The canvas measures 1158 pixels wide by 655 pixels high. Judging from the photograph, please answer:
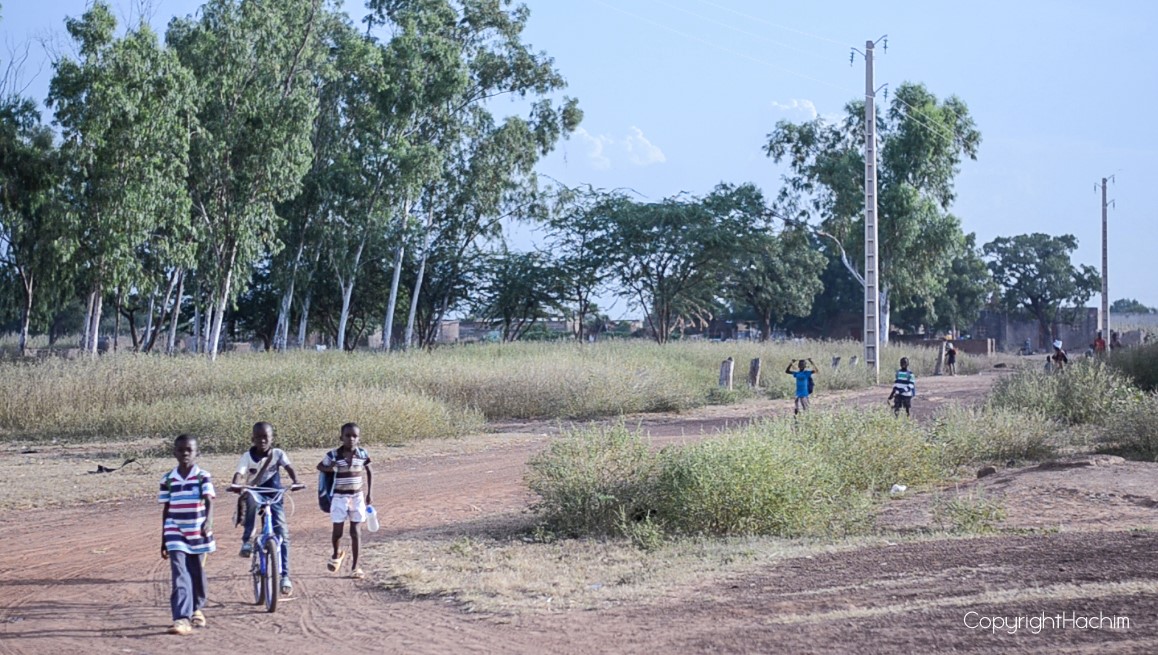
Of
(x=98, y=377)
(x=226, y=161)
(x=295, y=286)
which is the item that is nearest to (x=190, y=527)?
(x=98, y=377)

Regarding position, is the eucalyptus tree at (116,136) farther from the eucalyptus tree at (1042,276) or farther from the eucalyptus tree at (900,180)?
the eucalyptus tree at (1042,276)

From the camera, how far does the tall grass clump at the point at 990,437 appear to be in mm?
14805

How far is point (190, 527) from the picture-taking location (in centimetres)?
761

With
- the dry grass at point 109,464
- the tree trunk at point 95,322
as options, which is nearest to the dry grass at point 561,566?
the dry grass at point 109,464

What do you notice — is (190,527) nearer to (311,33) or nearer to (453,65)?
(311,33)

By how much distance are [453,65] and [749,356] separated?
14.9 meters

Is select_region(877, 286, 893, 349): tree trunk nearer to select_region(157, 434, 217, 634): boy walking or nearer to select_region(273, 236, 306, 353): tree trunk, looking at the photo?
select_region(273, 236, 306, 353): tree trunk

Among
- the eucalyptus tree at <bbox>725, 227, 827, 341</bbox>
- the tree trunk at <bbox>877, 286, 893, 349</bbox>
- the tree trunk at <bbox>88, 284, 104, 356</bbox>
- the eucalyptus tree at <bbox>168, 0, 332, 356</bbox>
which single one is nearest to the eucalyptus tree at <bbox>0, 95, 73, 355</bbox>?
the tree trunk at <bbox>88, 284, 104, 356</bbox>

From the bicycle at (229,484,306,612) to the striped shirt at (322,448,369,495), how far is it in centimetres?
76

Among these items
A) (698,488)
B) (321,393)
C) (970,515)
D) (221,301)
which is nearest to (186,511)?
(698,488)

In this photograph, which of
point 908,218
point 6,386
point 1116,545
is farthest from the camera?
point 908,218

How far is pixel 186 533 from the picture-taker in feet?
24.9

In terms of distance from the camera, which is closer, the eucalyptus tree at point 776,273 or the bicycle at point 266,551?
the bicycle at point 266,551

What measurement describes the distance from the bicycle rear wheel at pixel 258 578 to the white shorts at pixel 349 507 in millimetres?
992
